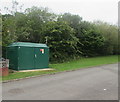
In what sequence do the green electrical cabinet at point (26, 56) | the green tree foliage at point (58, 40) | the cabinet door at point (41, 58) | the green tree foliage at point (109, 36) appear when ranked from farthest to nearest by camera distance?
the green tree foliage at point (109, 36) → the green tree foliage at point (58, 40) → the cabinet door at point (41, 58) → the green electrical cabinet at point (26, 56)

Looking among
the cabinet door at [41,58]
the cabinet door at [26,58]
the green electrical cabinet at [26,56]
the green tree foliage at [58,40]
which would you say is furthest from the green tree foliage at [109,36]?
the cabinet door at [26,58]

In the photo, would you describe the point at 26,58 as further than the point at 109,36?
No

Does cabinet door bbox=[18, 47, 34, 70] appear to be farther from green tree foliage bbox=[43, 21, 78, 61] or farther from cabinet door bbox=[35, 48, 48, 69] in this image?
green tree foliage bbox=[43, 21, 78, 61]

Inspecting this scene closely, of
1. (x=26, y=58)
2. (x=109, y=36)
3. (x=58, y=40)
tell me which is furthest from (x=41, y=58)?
(x=109, y=36)

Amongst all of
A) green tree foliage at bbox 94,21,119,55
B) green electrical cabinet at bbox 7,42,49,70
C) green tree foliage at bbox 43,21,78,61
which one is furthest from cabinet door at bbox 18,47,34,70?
green tree foliage at bbox 94,21,119,55

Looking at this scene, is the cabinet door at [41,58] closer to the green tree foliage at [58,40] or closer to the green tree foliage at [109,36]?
the green tree foliage at [58,40]

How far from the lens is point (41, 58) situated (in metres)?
12.7

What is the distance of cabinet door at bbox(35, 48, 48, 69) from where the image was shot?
1240 centimetres

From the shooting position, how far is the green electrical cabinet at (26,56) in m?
11.4

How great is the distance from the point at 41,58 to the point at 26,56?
1441 millimetres

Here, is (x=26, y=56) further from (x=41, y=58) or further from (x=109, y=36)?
(x=109, y=36)

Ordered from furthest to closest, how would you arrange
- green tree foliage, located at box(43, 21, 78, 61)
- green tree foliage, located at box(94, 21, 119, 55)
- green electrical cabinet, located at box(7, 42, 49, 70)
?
green tree foliage, located at box(94, 21, 119, 55) < green tree foliage, located at box(43, 21, 78, 61) < green electrical cabinet, located at box(7, 42, 49, 70)

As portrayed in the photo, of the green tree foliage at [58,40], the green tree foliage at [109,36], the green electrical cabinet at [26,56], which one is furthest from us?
the green tree foliage at [109,36]

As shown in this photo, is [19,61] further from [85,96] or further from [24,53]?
[85,96]
